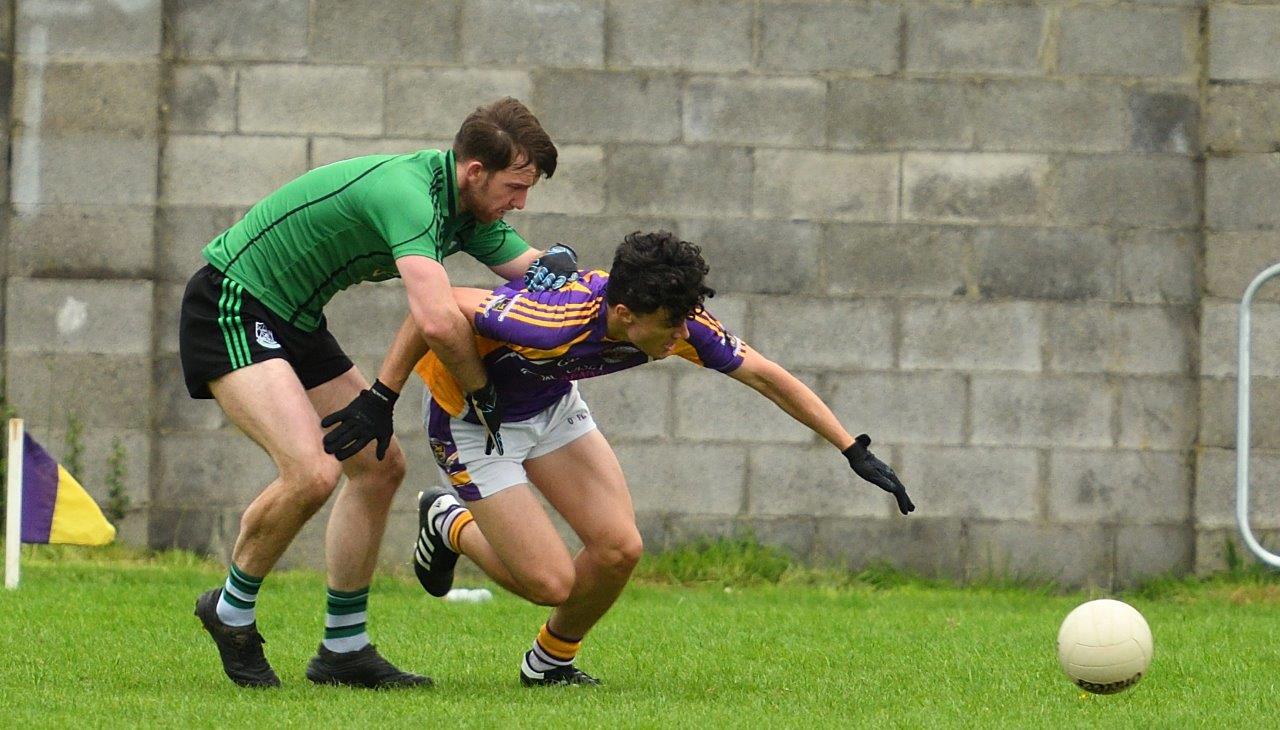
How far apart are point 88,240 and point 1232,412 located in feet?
20.8

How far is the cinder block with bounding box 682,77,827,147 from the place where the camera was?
30.9 feet

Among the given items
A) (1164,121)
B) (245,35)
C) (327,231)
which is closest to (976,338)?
(1164,121)

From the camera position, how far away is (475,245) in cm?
610

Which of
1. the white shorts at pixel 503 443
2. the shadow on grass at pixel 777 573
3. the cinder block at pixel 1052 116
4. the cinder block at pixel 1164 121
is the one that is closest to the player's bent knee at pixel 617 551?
the white shorts at pixel 503 443

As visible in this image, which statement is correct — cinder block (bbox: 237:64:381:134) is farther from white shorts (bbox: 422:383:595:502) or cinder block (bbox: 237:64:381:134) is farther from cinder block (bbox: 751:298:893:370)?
white shorts (bbox: 422:383:595:502)

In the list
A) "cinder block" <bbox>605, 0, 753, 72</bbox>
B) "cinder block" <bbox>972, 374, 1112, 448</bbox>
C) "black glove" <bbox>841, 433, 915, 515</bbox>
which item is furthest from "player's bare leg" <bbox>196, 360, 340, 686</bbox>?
"cinder block" <bbox>972, 374, 1112, 448</bbox>

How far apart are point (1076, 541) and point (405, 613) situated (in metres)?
3.86

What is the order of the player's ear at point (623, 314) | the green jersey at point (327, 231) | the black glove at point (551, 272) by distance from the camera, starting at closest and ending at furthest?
1. the player's ear at point (623, 314)
2. the green jersey at point (327, 231)
3. the black glove at point (551, 272)

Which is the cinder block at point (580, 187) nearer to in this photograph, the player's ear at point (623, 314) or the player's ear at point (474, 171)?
the player's ear at point (474, 171)

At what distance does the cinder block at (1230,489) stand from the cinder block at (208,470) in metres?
5.14

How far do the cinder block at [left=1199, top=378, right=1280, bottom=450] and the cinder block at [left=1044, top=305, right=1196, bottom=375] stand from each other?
23cm

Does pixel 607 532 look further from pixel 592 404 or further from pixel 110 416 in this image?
pixel 110 416

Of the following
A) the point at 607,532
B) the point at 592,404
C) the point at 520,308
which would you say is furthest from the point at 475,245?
the point at 592,404

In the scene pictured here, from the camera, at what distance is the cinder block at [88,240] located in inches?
366
